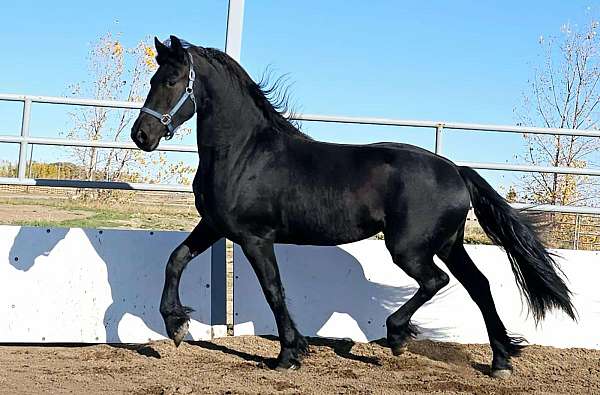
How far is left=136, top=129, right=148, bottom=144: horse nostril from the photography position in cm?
467

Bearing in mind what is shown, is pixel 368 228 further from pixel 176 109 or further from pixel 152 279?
pixel 152 279

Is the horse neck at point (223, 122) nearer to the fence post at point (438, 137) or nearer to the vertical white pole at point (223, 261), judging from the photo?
the vertical white pole at point (223, 261)

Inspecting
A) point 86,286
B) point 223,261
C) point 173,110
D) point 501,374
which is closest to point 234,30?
point 173,110

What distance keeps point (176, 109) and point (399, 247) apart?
1851 millimetres

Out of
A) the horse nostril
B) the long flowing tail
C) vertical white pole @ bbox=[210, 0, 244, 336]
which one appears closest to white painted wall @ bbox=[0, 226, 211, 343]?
vertical white pole @ bbox=[210, 0, 244, 336]

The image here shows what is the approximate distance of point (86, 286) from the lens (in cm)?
562

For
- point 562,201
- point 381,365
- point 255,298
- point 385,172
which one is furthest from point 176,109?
point 562,201

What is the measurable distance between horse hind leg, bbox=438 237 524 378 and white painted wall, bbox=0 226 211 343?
2164 mm

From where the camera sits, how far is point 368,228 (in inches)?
195

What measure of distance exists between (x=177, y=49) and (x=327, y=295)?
2532 millimetres

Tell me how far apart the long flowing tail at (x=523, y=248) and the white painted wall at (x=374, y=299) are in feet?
3.40

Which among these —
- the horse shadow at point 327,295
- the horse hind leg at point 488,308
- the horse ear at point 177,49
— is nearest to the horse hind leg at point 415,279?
the horse hind leg at point 488,308

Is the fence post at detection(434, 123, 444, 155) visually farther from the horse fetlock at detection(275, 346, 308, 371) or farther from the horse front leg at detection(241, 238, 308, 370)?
the horse fetlock at detection(275, 346, 308, 371)

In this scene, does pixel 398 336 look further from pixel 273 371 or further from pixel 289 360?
pixel 273 371
